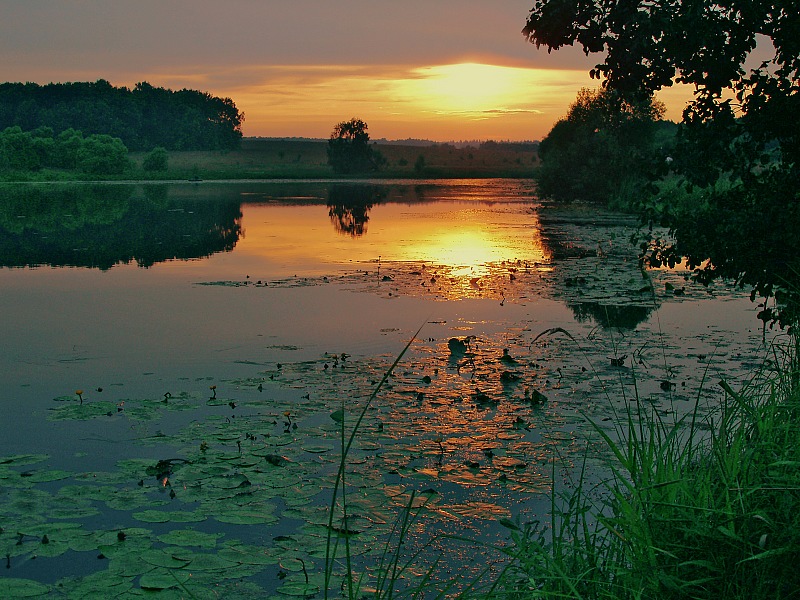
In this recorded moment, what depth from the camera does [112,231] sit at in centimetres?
3228

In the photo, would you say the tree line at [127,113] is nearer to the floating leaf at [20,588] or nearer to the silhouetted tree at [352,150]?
the silhouetted tree at [352,150]

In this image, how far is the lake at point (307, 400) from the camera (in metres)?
6.14

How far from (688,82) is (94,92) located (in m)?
131

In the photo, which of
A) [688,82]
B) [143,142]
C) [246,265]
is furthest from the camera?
[143,142]

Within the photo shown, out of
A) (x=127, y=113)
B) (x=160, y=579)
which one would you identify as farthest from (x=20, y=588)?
(x=127, y=113)

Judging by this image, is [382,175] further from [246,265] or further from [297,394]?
[297,394]

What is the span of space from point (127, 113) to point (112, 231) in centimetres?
9842

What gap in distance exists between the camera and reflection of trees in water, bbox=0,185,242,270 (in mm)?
24516

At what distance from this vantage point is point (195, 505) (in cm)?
692

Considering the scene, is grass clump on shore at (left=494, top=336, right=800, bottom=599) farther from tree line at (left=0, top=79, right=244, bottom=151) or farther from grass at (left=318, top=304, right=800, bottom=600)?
tree line at (left=0, top=79, right=244, bottom=151)

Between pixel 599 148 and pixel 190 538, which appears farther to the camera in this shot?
pixel 599 148

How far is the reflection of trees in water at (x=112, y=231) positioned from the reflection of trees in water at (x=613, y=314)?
12.3 m

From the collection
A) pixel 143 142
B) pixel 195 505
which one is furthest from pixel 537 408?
pixel 143 142

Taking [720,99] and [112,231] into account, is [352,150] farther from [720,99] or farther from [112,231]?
[720,99]
